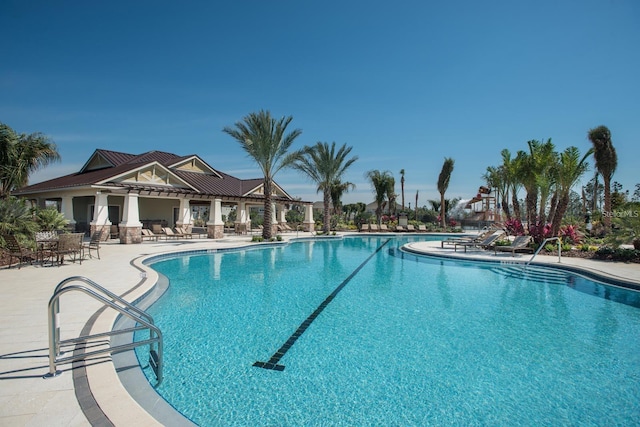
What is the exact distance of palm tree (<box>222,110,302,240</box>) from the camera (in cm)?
2003

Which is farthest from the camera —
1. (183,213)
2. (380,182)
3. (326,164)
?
(380,182)

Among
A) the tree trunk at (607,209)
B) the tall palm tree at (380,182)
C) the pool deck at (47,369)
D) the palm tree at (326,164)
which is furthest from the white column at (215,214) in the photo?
the tree trunk at (607,209)

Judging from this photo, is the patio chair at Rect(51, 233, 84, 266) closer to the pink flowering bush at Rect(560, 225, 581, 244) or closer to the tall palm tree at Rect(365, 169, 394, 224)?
the pink flowering bush at Rect(560, 225, 581, 244)

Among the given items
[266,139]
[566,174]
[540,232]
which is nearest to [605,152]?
[566,174]

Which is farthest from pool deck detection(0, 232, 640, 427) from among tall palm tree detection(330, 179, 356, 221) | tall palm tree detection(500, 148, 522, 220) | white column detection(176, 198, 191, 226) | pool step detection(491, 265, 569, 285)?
tall palm tree detection(330, 179, 356, 221)

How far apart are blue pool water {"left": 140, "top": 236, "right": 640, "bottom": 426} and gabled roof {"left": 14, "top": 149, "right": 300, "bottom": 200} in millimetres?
13159

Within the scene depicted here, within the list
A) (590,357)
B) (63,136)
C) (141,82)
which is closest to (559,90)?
(590,357)

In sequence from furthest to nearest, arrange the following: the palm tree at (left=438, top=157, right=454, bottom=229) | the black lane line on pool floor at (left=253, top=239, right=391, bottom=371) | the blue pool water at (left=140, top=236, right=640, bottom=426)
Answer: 1. the palm tree at (left=438, top=157, right=454, bottom=229)
2. the black lane line on pool floor at (left=253, top=239, right=391, bottom=371)
3. the blue pool water at (left=140, top=236, right=640, bottom=426)

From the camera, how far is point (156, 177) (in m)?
21.5

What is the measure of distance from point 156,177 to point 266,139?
796cm

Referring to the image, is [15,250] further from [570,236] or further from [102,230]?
[570,236]

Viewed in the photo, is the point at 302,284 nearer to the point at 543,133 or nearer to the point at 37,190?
the point at 543,133

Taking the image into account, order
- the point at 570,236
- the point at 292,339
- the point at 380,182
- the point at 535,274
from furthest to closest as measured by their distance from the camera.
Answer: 1. the point at 380,182
2. the point at 570,236
3. the point at 535,274
4. the point at 292,339

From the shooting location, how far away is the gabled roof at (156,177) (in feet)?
64.5
